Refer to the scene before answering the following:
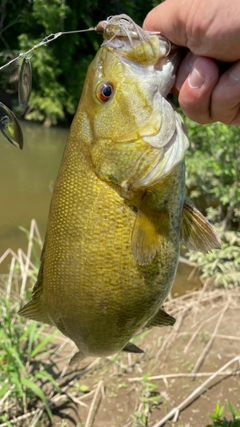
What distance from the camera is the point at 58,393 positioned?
3.34m

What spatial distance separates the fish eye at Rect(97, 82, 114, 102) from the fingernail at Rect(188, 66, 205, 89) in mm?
302

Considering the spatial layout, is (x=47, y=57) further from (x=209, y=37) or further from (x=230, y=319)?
(x=209, y=37)

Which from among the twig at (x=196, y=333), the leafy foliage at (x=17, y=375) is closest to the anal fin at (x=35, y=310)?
the leafy foliage at (x=17, y=375)

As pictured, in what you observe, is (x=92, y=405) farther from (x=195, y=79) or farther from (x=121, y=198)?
(x=195, y=79)

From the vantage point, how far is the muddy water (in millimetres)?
6402

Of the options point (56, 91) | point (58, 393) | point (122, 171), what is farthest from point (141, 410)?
point (56, 91)

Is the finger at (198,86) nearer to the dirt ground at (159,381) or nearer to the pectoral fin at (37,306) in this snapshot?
the pectoral fin at (37,306)

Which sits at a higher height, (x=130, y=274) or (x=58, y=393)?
(x=130, y=274)

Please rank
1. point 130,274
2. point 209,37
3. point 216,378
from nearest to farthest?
point 209,37 < point 130,274 < point 216,378

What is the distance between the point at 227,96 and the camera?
5.33 feet

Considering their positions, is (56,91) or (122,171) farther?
(56,91)

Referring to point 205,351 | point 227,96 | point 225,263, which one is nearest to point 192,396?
point 205,351

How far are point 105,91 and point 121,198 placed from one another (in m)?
0.37

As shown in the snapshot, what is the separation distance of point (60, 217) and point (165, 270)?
1.41 ft
